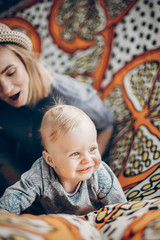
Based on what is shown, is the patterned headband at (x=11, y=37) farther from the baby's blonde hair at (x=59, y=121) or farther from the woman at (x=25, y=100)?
Result: the baby's blonde hair at (x=59, y=121)

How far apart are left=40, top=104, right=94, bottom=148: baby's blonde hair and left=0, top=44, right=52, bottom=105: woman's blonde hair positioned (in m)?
0.09

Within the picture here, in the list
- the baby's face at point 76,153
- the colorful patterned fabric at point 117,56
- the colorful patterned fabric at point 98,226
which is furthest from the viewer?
the colorful patterned fabric at point 117,56

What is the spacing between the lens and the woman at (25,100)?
1.74 ft

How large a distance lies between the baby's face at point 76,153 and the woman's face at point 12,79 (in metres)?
0.15

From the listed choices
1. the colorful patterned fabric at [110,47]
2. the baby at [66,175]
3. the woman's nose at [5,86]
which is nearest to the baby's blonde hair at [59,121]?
the baby at [66,175]

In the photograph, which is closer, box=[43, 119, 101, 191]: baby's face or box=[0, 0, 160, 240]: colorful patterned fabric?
box=[43, 119, 101, 191]: baby's face

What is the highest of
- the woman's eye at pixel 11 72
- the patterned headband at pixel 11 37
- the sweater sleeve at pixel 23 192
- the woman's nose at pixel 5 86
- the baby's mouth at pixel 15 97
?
the patterned headband at pixel 11 37

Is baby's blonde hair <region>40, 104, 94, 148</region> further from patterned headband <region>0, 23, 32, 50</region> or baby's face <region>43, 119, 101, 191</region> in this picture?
patterned headband <region>0, 23, 32, 50</region>

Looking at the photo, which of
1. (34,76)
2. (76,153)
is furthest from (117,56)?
(76,153)

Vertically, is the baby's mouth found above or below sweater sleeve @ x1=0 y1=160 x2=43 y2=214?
above

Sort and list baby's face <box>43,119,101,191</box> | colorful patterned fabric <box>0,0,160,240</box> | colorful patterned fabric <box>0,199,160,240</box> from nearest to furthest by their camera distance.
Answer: colorful patterned fabric <box>0,199,160,240</box> → baby's face <box>43,119,101,191</box> → colorful patterned fabric <box>0,0,160,240</box>

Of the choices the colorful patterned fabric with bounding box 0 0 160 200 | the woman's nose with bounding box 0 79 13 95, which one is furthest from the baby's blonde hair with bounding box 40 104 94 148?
the colorful patterned fabric with bounding box 0 0 160 200

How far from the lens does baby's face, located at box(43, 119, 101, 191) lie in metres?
0.46

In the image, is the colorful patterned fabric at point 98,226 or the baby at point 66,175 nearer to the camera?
the colorful patterned fabric at point 98,226
